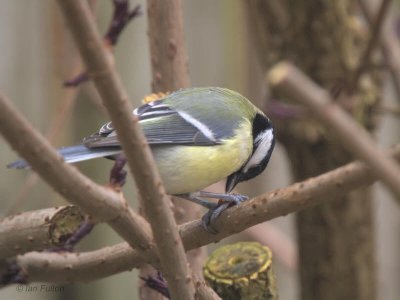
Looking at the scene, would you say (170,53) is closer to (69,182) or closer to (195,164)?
(195,164)

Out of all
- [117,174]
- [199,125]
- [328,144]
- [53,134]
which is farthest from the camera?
[328,144]

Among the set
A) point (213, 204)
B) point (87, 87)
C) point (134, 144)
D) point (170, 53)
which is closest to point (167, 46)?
point (170, 53)

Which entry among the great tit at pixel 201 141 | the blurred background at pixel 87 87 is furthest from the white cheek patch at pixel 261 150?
the blurred background at pixel 87 87

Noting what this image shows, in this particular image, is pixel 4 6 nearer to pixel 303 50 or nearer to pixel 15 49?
pixel 15 49

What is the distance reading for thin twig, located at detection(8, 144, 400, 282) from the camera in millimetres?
737

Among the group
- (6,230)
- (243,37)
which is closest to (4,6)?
(243,37)

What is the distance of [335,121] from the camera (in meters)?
0.40

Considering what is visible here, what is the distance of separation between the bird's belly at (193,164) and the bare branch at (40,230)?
19 centimetres

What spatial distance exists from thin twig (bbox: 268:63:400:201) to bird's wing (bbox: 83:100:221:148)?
62cm

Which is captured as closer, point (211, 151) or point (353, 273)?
point (211, 151)

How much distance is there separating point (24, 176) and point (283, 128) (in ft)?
3.08

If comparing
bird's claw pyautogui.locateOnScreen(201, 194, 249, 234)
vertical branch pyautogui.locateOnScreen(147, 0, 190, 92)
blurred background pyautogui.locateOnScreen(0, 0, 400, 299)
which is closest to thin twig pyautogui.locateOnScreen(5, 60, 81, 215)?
vertical branch pyautogui.locateOnScreen(147, 0, 190, 92)

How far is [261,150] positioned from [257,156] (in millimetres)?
13

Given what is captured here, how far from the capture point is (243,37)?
246 centimetres
